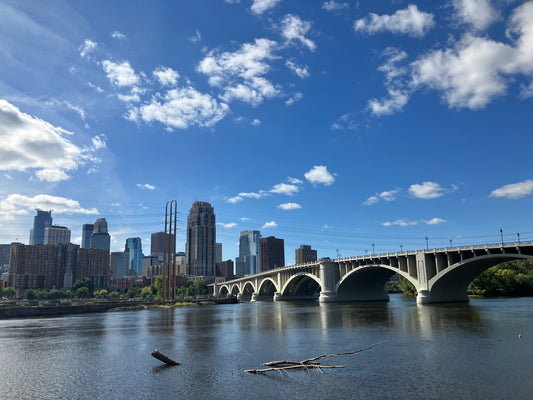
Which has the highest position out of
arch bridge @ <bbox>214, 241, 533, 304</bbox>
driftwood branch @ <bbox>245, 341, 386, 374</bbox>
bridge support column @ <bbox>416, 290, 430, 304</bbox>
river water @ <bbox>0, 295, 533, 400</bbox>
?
arch bridge @ <bbox>214, 241, 533, 304</bbox>

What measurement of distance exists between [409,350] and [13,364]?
1320 inches

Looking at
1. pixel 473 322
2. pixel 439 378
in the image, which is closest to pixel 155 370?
pixel 439 378

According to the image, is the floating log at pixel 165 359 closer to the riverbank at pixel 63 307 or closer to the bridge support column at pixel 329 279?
the riverbank at pixel 63 307

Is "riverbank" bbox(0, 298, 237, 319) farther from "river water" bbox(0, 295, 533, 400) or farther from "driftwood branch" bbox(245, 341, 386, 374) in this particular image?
"driftwood branch" bbox(245, 341, 386, 374)

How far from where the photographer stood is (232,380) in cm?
2541

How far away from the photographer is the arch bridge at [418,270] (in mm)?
76750

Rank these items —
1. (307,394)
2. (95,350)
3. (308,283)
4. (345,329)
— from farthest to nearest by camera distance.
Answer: (308,283) < (345,329) < (95,350) < (307,394)

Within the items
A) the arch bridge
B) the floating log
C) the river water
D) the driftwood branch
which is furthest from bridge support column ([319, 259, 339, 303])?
the floating log

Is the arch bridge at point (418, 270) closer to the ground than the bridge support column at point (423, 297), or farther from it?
farther from it

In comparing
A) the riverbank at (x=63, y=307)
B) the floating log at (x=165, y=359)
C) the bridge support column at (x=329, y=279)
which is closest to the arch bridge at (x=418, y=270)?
the bridge support column at (x=329, y=279)

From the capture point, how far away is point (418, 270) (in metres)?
90.5

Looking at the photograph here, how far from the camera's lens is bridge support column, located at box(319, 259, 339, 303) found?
125125mm

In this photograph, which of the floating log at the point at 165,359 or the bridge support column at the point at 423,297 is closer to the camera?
the floating log at the point at 165,359

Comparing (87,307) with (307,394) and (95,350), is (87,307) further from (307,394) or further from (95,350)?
(307,394)
